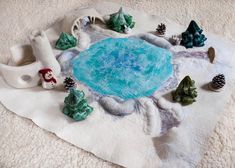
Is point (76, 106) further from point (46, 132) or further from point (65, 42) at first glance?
point (65, 42)

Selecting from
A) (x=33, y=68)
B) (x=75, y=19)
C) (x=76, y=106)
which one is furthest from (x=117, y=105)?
(x=75, y=19)

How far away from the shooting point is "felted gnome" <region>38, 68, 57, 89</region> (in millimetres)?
723

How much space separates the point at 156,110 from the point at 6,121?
344mm

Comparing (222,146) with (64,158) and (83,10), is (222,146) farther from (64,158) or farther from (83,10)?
(83,10)

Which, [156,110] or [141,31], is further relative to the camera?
[141,31]

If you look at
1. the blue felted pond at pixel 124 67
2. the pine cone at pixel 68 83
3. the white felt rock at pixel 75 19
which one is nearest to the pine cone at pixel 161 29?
the blue felted pond at pixel 124 67

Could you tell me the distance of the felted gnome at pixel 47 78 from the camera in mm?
723

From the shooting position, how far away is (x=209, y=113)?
676mm

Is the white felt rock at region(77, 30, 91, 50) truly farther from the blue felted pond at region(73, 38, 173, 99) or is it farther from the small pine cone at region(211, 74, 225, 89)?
the small pine cone at region(211, 74, 225, 89)

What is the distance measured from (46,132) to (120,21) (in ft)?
1.37

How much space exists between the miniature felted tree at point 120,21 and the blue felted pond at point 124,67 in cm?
5

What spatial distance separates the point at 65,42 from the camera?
85 cm

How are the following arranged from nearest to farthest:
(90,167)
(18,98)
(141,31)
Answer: (90,167)
(18,98)
(141,31)

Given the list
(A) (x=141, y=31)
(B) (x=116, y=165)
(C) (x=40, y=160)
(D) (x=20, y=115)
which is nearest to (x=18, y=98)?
(D) (x=20, y=115)
